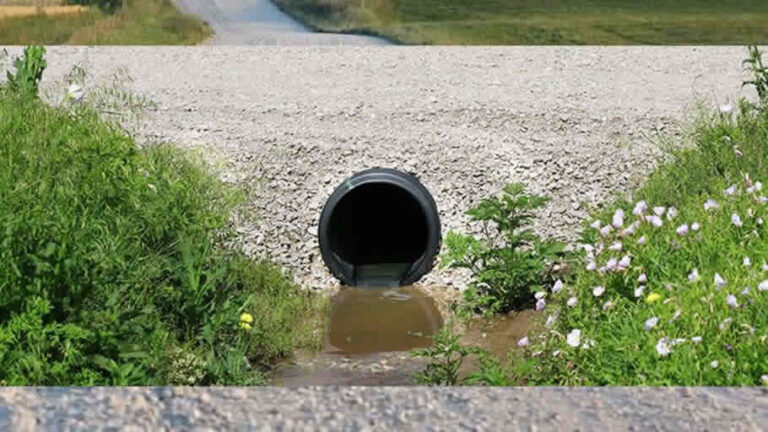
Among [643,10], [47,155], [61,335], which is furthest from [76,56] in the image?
[61,335]

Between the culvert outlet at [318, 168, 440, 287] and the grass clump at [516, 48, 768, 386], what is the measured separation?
95.1 inches

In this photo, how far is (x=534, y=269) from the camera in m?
8.48

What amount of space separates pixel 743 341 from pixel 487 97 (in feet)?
24.9

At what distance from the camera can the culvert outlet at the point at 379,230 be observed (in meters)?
9.54

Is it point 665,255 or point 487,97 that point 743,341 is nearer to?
point 665,255

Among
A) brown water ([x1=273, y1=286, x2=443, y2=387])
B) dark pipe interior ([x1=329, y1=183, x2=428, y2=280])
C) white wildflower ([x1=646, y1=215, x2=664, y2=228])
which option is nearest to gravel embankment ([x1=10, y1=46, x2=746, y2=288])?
brown water ([x1=273, y1=286, x2=443, y2=387])

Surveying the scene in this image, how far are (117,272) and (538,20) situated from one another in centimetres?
724

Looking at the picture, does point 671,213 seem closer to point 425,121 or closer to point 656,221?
point 656,221

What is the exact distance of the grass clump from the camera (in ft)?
14.6

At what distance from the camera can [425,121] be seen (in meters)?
10.8

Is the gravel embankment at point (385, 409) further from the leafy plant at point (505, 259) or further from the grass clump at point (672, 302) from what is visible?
the leafy plant at point (505, 259)

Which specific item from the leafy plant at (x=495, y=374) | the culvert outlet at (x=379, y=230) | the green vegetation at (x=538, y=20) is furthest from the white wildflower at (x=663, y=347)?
the green vegetation at (x=538, y=20)

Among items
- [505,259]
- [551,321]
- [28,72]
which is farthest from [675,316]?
[28,72]

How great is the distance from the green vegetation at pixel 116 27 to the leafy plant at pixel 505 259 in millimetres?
4092
